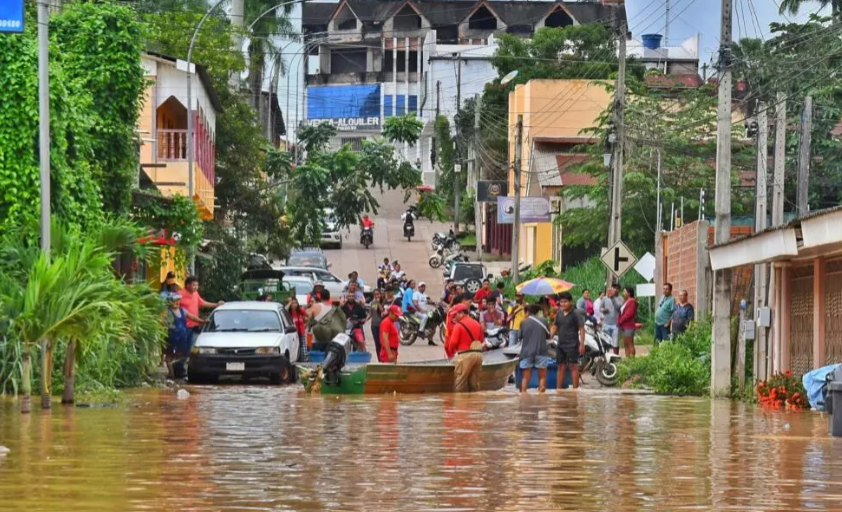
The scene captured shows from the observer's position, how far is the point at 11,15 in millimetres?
22984

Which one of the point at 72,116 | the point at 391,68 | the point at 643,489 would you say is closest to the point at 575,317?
the point at 72,116

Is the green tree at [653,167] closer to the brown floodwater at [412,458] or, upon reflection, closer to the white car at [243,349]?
the white car at [243,349]

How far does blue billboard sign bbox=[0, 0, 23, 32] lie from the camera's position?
902 inches

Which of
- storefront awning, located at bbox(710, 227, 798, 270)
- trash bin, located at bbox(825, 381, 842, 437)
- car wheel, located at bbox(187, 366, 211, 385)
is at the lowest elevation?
car wheel, located at bbox(187, 366, 211, 385)

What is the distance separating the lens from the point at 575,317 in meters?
28.1

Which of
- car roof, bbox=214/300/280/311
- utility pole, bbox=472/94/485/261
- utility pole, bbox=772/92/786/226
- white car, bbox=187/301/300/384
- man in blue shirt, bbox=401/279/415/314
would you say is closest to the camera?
white car, bbox=187/301/300/384

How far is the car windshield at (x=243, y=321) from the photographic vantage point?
31562 millimetres

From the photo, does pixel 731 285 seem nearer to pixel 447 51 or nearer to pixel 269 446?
pixel 269 446

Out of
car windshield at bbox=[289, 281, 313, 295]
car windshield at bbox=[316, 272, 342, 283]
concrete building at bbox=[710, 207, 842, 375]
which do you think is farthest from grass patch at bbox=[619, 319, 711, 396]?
car windshield at bbox=[316, 272, 342, 283]

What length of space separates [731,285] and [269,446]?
13.2m

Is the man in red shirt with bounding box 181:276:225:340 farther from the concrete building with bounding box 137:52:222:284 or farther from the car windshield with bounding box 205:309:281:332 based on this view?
the concrete building with bounding box 137:52:222:284

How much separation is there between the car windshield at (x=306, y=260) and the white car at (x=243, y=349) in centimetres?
3724

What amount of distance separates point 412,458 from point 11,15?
35.6 ft

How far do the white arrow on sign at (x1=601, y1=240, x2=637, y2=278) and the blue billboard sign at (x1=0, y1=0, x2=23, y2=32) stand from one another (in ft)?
62.4
